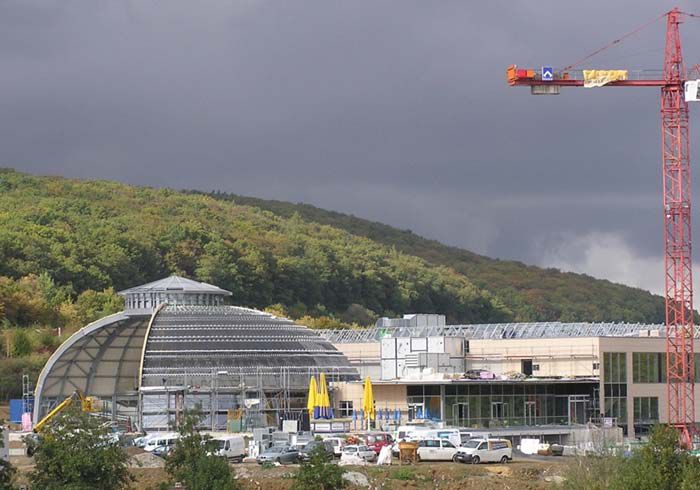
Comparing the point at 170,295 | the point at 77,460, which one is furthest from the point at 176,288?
the point at 77,460

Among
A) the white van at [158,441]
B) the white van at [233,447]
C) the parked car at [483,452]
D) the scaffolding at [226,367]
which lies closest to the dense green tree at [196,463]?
the white van at [233,447]

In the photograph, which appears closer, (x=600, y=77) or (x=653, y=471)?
(x=653, y=471)

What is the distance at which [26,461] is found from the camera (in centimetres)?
8700

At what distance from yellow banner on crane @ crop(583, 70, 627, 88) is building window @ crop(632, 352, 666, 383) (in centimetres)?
2175

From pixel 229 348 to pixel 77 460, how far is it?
39333 mm

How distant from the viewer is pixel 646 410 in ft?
365

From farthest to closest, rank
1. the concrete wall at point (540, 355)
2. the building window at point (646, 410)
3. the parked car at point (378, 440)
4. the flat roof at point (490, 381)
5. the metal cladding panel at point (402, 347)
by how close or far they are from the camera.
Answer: the metal cladding panel at point (402, 347)
the building window at point (646, 410)
the concrete wall at point (540, 355)
the flat roof at point (490, 381)
the parked car at point (378, 440)

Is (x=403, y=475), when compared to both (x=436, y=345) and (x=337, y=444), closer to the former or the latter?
(x=337, y=444)

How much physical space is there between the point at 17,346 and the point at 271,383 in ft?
120

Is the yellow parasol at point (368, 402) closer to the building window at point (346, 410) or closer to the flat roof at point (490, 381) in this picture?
the flat roof at point (490, 381)

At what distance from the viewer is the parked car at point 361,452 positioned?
83.6m

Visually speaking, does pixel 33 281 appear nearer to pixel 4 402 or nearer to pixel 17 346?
pixel 17 346

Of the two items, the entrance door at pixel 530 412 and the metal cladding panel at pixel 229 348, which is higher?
the metal cladding panel at pixel 229 348

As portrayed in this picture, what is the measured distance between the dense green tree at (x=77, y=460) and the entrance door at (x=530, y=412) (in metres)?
44.1
